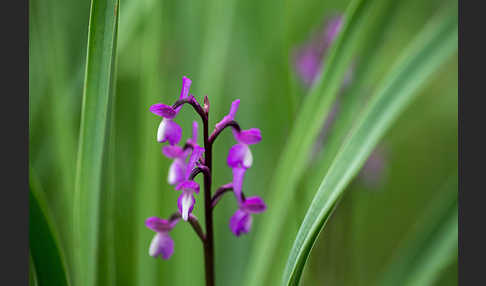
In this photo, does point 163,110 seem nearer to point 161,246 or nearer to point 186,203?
point 186,203

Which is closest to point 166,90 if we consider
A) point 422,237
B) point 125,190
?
point 125,190

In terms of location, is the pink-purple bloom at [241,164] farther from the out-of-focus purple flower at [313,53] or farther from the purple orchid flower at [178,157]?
the out-of-focus purple flower at [313,53]

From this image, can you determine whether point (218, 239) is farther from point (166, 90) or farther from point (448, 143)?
point (448, 143)

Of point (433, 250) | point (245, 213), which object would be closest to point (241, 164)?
point (245, 213)

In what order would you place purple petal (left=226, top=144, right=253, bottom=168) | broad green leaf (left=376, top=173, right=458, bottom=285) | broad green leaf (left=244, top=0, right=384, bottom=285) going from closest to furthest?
purple petal (left=226, top=144, right=253, bottom=168) < broad green leaf (left=244, top=0, right=384, bottom=285) < broad green leaf (left=376, top=173, right=458, bottom=285)

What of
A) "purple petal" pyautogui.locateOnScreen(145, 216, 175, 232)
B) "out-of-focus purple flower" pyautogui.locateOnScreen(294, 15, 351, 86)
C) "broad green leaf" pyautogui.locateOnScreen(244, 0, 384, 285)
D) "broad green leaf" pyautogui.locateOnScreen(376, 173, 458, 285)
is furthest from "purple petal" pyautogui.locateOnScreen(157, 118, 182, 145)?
"out-of-focus purple flower" pyautogui.locateOnScreen(294, 15, 351, 86)

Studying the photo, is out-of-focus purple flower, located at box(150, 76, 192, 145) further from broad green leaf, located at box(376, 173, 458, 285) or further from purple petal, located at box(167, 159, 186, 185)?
broad green leaf, located at box(376, 173, 458, 285)
